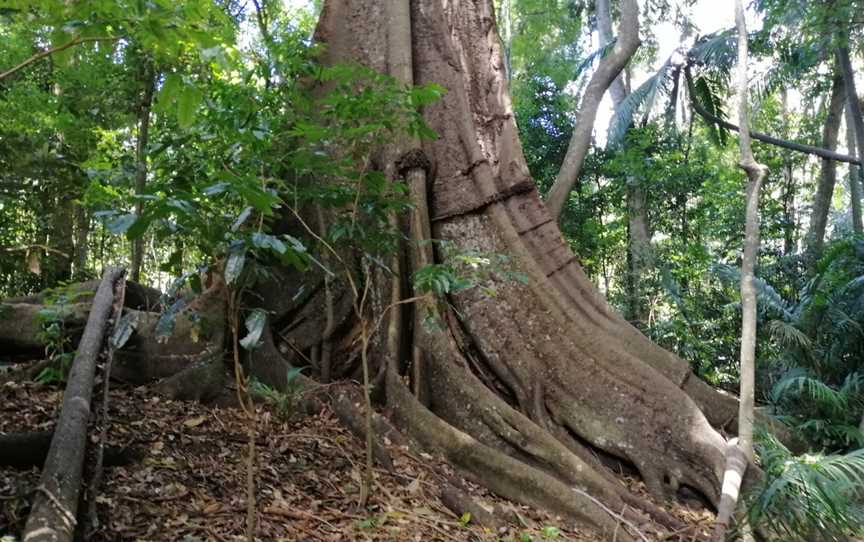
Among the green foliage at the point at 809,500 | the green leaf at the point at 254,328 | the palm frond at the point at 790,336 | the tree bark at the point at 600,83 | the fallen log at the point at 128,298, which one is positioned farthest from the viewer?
the palm frond at the point at 790,336

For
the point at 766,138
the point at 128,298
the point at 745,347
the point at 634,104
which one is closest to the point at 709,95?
the point at 634,104

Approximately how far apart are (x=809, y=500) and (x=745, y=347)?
3.89 ft

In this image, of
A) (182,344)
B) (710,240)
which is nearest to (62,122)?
(182,344)

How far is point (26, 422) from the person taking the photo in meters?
3.73

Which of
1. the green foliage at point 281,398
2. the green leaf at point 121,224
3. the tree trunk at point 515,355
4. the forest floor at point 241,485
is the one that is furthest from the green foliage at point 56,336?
the green leaf at point 121,224

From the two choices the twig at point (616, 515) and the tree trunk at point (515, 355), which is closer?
the twig at point (616, 515)

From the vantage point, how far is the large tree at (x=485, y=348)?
4438 mm

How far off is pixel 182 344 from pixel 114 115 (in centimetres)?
366

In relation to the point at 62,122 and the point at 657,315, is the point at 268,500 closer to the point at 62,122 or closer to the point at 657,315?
the point at 62,122

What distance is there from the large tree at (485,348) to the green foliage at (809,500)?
1.85 feet

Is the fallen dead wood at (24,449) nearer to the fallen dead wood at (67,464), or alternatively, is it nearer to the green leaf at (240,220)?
the fallen dead wood at (67,464)

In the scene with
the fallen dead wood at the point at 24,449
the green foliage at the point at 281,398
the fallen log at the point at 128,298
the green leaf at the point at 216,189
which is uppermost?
the green leaf at the point at 216,189

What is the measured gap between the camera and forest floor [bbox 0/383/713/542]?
3.07 metres

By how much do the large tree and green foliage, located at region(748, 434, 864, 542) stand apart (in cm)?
56
